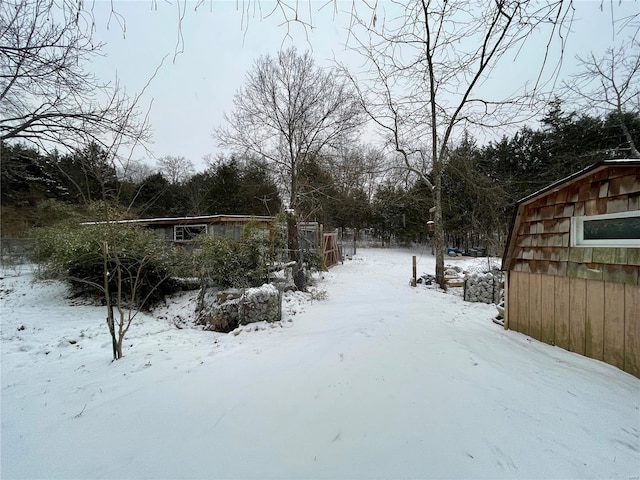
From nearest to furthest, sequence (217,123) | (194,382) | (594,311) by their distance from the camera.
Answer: (194,382) < (594,311) < (217,123)

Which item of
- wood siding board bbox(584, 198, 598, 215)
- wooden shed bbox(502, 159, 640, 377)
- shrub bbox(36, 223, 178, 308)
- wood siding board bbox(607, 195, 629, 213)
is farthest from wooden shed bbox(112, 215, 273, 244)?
wood siding board bbox(607, 195, 629, 213)

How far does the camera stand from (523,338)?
12.3ft

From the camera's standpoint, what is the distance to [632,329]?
2.58 metres

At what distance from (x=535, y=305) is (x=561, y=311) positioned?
399 millimetres

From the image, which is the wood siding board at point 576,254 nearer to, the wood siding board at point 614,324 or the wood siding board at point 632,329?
the wood siding board at point 614,324

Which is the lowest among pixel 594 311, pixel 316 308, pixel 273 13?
pixel 316 308

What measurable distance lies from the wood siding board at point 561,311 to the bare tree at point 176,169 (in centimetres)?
2860

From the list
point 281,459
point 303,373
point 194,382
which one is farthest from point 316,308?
point 281,459

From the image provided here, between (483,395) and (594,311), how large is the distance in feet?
5.98

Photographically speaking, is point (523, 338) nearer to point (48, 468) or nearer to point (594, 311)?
point (594, 311)

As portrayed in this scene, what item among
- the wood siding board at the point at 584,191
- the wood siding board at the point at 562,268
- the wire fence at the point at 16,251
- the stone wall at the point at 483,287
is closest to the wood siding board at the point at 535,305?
the wood siding board at the point at 562,268

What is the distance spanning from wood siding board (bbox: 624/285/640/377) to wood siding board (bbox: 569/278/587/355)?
0.40 m

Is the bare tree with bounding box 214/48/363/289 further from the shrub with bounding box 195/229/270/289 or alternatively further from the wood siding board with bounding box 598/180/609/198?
the wood siding board with bounding box 598/180/609/198

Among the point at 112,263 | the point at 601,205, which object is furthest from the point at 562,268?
the point at 112,263
